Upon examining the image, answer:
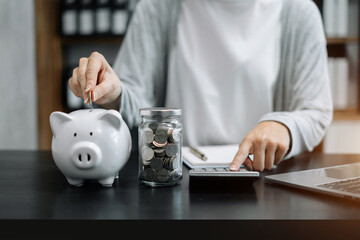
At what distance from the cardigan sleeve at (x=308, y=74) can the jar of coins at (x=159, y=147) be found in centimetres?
49

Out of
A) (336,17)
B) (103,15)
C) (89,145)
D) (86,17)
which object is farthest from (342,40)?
(89,145)

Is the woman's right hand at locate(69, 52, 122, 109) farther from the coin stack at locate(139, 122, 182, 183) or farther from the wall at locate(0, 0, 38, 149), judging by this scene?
the wall at locate(0, 0, 38, 149)

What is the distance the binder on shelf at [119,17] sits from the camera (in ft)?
7.53

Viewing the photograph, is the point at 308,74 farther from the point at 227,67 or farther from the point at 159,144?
the point at 159,144

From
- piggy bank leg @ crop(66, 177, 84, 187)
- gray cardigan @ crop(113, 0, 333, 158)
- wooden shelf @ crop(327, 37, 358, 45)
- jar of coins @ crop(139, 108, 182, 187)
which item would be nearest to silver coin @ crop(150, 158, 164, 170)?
jar of coins @ crop(139, 108, 182, 187)

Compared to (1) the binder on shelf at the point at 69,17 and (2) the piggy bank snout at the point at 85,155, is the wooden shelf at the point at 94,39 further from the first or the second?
(2) the piggy bank snout at the point at 85,155

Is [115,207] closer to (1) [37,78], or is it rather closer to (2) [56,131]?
(2) [56,131]

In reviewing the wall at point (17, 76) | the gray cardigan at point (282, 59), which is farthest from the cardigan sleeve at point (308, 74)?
the wall at point (17, 76)

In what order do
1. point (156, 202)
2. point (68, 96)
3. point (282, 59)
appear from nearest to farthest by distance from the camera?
point (156, 202) < point (282, 59) < point (68, 96)

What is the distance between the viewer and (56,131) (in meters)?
0.62

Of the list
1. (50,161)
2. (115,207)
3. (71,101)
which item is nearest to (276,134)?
(115,207)

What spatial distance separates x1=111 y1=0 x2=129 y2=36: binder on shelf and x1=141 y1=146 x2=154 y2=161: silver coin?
1.82 m

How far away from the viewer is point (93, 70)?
2.31ft

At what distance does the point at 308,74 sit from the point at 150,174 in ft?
2.62
